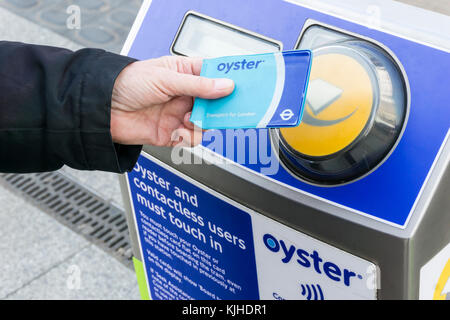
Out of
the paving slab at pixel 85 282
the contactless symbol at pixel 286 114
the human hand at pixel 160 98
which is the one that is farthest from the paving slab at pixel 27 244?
the contactless symbol at pixel 286 114

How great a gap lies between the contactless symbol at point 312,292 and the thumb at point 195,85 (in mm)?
431

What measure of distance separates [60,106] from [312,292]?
0.65 m

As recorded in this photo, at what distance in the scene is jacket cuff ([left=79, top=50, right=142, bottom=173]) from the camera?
47.9 inches

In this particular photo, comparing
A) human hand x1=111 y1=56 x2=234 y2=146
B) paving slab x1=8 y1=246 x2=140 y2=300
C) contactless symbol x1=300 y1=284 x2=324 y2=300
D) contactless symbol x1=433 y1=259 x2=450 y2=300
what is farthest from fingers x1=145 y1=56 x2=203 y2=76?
paving slab x1=8 y1=246 x2=140 y2=300

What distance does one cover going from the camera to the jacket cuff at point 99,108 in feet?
3.99

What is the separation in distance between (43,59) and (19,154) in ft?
0.73

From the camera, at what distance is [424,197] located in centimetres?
98

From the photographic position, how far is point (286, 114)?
3.18 ft

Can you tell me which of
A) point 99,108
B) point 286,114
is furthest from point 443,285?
point 99,108

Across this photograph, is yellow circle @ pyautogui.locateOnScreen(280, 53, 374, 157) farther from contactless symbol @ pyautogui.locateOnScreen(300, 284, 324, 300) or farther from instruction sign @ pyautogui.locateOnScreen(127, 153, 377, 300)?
contactless symbol @ pyautogui.locateOnScreen(300, 284, 324, 300)

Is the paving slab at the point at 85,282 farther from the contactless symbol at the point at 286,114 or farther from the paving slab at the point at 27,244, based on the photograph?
the contactless symbol at the point at 286,114

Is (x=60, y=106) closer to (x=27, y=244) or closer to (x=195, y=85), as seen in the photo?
(x=195, y=85)

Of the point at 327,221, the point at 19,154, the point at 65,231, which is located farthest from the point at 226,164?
the point at 65,231

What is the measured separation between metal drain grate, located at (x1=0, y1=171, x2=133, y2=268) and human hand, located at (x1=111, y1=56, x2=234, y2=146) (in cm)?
142
